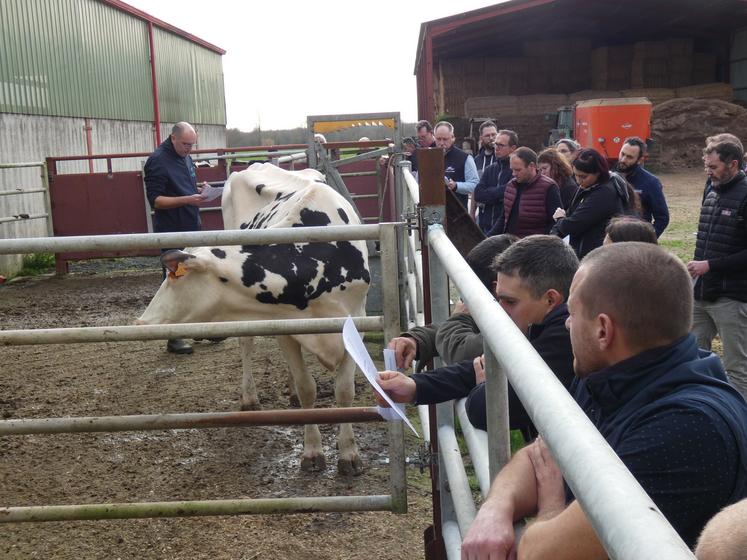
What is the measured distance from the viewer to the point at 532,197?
5.36m

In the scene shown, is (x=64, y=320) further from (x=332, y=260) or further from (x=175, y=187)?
(x=332, y=260)

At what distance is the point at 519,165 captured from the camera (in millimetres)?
5316

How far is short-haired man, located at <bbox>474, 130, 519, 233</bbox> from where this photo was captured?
6395mm

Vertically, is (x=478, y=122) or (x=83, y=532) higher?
(x=478, y=122)

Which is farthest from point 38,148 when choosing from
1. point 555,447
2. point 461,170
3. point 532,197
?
point 555,447

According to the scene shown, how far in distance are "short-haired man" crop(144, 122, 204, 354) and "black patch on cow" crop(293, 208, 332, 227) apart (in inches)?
70.9

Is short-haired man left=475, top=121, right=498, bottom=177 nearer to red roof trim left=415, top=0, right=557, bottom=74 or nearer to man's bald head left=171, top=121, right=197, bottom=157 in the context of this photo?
man's bald head left=171, top=121, right=197, bottom=157

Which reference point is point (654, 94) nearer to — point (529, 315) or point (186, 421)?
point (186, 421)

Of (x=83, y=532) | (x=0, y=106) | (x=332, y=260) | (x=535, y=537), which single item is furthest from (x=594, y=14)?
(x=535, y=537)

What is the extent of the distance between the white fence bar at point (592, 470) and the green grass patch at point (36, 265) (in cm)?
1185

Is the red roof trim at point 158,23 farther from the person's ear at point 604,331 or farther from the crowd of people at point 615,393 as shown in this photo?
the person's ear at point 604,331

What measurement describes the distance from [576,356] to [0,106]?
1332 centimetres

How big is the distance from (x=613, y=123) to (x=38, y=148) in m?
12.2

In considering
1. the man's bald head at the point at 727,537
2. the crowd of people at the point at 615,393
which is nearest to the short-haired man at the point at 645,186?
the crowd of people at the point at 615,393
